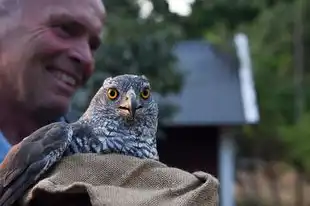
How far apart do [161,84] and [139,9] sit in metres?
1.76

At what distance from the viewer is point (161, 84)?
11.0 m

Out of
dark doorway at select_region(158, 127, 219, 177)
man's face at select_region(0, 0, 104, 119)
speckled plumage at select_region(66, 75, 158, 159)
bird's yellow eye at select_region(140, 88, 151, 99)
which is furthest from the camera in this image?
dark doorway at select_region(158, 127, 219, 177)

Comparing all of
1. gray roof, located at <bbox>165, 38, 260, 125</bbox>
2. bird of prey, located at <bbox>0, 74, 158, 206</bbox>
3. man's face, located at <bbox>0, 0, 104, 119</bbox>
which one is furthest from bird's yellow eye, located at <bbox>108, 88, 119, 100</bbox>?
gray roof, located at <bbox>165, 38, 260, 125</bbox>

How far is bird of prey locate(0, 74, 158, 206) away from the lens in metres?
2.96

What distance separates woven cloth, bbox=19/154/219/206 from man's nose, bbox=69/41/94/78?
0.89m

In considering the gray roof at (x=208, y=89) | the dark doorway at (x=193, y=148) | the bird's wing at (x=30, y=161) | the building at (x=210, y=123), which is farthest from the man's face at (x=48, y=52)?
the dark doorway at (x=193, y=148)

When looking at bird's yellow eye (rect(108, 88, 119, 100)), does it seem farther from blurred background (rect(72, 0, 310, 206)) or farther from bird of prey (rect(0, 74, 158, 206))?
blurred background (rect(72, 0, 310, 206))

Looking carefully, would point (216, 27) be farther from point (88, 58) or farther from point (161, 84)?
point (88, 58)

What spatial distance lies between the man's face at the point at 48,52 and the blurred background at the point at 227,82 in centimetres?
362

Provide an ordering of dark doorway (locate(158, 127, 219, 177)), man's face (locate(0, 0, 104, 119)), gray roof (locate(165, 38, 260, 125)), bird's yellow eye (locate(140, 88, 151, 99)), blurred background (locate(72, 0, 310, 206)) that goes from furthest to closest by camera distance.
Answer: dark doorway (locate(158, 127, 219, 177))
gray roof (locate(165, 38, 260, 125))
blurred background (locate(72, 0, 310, 206))
man's face (locate(0, 0, 104, 119))
bird's yellow eye (locate(140, 88, 151, 99))

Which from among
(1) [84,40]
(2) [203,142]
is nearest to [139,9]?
(2) [203,142]

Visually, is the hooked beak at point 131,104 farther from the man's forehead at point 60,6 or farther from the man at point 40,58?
the man's forehead at point 60,6

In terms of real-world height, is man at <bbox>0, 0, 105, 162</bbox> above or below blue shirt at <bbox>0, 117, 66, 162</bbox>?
above

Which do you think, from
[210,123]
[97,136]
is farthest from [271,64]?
[97,136]
